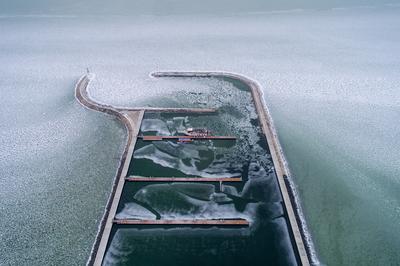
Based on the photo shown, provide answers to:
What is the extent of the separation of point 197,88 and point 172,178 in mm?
11994

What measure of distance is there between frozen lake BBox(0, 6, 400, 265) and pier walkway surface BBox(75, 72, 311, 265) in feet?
2.23

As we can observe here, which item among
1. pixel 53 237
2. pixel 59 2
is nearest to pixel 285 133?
pixel 53 237

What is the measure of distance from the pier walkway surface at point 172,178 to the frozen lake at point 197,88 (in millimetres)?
680

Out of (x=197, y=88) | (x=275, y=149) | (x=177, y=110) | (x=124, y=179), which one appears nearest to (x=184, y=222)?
(x=124, y=179)

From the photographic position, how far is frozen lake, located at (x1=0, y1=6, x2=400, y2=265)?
19.4 m

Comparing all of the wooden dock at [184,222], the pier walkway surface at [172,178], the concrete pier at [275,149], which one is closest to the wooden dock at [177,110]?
the pier walkway surface at [172,178]

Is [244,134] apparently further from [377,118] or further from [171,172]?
[377,118]

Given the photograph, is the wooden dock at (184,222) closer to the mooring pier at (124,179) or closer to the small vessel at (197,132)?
the mooring pier at (124,179)

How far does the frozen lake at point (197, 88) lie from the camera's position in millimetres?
19391

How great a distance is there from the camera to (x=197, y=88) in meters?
31.6

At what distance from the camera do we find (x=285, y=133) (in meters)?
26.3

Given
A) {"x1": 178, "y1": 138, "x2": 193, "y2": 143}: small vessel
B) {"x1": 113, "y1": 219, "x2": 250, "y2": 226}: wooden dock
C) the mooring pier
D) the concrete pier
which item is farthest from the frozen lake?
{"x1": 178, "y1": 138, "x2": 193, "y2": 143}: small vessel

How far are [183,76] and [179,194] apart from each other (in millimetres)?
15459

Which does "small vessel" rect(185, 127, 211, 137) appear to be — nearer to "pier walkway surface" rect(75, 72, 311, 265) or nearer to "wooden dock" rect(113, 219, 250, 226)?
"pier walkway surface" rect(75, 72, 311, 265)
